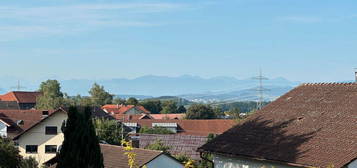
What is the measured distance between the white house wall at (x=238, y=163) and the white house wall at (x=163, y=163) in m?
7.20

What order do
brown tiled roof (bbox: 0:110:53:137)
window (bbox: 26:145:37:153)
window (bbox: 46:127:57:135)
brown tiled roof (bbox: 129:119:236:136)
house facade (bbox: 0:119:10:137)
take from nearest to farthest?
1. window (bbox: 46:127:57:135)
2. window (bbox: 26:145:37:153)
3. house facade (bbox: 0:119:10:137)
4. brown tiled roof (bbox: 0:110:53:137)
5. brown tiled roof (bbox: 129:119:236:136)

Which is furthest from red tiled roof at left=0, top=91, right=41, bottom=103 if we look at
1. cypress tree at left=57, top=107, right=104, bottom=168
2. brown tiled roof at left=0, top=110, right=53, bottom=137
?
cypress tree at left=57, top=107, right=104, bottom=168

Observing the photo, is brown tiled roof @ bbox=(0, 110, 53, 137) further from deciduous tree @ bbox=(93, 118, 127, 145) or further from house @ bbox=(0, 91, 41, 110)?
house @ bbox=(0, 91, 41, 110)

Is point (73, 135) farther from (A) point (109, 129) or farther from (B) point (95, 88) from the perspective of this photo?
(B) point (95, 88)

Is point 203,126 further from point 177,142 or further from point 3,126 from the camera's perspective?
point 3,126

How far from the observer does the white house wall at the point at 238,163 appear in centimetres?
1994

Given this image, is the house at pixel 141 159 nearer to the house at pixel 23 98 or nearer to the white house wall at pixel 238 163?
the white house wall at pixel 238 163

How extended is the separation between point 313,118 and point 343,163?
364 centimetres

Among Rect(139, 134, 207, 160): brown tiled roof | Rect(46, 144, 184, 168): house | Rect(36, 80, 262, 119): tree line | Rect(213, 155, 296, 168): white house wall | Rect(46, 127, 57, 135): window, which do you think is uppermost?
Rect(36, 80, 262, 119): tree line

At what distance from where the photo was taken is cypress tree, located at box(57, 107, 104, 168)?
1878 cm

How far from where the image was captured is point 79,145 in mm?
19031

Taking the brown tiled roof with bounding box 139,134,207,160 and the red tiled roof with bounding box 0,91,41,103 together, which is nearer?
the brown tiled roof with bounding box 139,134,207,160

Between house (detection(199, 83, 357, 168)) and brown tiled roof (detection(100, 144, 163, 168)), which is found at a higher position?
house (detection(199, 83, 357, 168))

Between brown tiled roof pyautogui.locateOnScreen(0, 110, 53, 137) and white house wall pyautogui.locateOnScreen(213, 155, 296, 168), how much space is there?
39.7 m
